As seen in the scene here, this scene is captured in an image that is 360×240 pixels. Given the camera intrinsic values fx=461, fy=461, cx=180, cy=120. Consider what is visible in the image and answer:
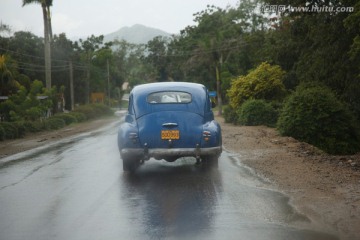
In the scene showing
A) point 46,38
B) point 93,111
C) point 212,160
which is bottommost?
point 93,111

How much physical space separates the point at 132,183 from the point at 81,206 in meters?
1.99

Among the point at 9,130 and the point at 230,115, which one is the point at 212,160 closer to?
the point at 9,130

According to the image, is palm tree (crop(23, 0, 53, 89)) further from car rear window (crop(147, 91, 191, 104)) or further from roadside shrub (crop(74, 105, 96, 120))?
car rear window (crop(147, 91, 191, 104))

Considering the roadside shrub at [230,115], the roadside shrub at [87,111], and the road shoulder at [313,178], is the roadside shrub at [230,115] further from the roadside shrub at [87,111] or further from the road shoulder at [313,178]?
the roadside shrub at [87,111]

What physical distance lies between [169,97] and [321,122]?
902 cm

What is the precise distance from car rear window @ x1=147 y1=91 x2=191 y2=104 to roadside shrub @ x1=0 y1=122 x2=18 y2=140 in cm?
1522

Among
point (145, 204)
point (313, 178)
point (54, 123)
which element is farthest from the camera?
point (54, 123)

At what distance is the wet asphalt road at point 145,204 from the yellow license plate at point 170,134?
2.77ft

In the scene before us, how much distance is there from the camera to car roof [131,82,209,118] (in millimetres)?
10305

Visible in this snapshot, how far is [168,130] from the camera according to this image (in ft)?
32.1

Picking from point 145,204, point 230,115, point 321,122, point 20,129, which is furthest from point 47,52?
point 145,204

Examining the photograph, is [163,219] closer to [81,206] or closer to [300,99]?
[81,206]

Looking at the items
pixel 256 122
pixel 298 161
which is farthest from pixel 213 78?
pixel 298 161

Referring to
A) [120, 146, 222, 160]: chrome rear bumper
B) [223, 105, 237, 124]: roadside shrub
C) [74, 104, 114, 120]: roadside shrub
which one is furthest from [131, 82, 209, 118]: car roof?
[74, 104, 114, 120]: roadside shrub
